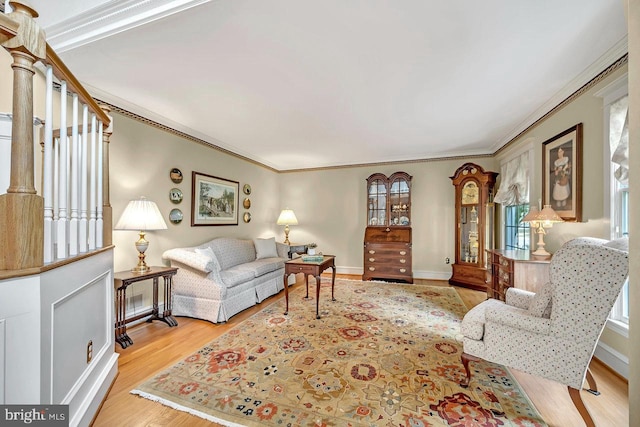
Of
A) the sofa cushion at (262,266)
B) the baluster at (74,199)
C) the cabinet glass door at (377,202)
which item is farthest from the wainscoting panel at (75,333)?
the cabinet glass door at (377,202)

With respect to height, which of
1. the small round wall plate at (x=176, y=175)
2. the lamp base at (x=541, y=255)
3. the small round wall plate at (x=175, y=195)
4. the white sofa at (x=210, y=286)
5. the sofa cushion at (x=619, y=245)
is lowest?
the white sofa at (x=210, y=286)

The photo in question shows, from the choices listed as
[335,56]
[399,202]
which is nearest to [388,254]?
[399,202]

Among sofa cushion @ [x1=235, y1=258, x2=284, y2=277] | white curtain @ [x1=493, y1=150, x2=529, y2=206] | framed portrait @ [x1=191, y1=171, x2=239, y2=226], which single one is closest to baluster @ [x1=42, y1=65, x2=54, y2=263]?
sofa cushion @ [x1=235, y1=258, x2=284, y2=277]

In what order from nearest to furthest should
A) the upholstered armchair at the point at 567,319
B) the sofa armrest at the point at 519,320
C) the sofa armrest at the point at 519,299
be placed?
the upholstered armchair at the point at 567,319
the sofa armrest at the point at 519,320
the sofa armrest at the point at 519,299

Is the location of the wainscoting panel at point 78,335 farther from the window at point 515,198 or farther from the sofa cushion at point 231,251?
the window at point 515,198

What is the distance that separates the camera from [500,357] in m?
1.68

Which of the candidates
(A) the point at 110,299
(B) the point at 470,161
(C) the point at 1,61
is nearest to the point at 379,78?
(A) the point at 110,299

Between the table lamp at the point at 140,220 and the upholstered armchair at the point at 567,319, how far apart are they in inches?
123

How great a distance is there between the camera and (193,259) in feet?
9.83

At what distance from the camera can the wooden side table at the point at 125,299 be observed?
246 cm

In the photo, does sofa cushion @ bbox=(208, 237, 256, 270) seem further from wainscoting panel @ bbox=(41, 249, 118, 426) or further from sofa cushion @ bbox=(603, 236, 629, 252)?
sofa cushion @ bbox=(603, 236, 629, 252)

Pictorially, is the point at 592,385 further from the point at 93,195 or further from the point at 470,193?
the point at 93,195

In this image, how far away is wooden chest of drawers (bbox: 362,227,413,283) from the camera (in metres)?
4.80

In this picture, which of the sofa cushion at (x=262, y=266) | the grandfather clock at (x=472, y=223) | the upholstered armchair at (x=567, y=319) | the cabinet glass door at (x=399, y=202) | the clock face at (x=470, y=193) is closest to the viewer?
the upholstered armchair at (x=567, y=319)
